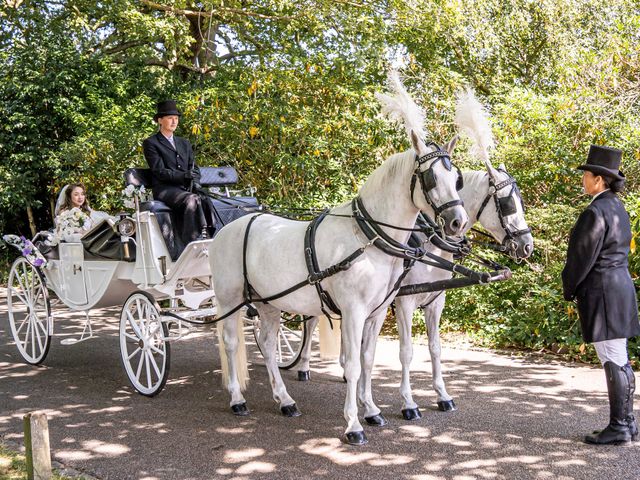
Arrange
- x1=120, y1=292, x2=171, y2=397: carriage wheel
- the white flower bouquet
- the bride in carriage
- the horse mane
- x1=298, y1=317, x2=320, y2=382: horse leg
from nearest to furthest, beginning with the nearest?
the horse mane, x1=120, y1=292, x2=171, y2=397: carriage wheel, the white flower bouquet, x1=298, y1=317, x2=320, y2=382: horse leg, the bride in carriage

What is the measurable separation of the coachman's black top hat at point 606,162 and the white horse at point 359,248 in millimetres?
996

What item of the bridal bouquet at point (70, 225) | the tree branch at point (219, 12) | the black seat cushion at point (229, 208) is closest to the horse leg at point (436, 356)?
the black seat cushion at point (229, 208)

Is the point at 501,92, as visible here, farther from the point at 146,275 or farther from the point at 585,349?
the point at 146,275

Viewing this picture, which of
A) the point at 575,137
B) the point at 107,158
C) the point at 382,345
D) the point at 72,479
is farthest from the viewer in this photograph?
the point at 107,158

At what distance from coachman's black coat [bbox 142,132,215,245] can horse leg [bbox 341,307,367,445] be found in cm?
217

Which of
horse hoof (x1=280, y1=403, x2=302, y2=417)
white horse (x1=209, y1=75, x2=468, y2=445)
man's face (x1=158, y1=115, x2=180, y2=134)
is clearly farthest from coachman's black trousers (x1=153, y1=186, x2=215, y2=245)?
horse hoof (x1=280, y1=403, x2=302, y2=417)

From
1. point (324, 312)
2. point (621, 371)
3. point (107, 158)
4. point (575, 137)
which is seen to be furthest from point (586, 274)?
point (107, 158)

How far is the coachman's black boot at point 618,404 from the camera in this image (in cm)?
477

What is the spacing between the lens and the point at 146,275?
663 cm

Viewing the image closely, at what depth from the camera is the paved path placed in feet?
14.9

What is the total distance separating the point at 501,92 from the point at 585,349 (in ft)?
25.1

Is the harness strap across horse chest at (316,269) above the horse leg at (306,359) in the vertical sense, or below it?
above

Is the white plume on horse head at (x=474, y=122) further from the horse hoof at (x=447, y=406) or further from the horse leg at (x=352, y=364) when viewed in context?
the horse hoof at (x=447, y=406)

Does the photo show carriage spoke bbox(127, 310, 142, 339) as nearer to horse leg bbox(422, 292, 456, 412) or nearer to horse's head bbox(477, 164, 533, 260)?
horse leg bbox(422, 292, 456, 412)
